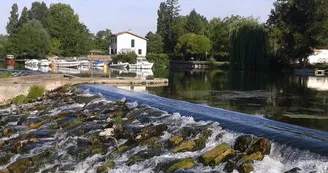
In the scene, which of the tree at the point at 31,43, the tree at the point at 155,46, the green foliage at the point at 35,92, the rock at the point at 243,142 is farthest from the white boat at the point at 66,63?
the rock at the point at 243,142

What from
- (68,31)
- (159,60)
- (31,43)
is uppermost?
(68,31)

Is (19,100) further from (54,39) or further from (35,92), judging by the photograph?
(54,39)

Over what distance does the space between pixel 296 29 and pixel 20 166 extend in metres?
55.2

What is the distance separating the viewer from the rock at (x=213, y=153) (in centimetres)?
1141

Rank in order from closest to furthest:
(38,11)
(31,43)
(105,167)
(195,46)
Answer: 1. (105,167)
2. (195,46)
3. (31,43)
4. (38,11)

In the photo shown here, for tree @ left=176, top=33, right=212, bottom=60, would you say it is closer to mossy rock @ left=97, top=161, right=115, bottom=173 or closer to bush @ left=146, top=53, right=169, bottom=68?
bush @ left=146, top=53, right=169, bottom=68

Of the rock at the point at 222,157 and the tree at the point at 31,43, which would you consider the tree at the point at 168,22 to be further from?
the rock at the point at 222,157

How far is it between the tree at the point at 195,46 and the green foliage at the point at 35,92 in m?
61.5

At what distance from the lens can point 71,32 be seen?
9944cm

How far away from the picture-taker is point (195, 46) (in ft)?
286

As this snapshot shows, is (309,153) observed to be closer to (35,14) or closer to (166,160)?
(166,160)

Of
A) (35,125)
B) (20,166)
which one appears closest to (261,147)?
(20,166)

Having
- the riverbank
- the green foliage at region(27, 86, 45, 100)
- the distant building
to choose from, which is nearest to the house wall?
the distant building

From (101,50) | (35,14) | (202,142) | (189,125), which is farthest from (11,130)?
(35,14)
